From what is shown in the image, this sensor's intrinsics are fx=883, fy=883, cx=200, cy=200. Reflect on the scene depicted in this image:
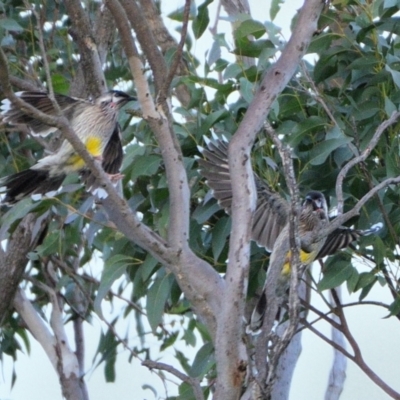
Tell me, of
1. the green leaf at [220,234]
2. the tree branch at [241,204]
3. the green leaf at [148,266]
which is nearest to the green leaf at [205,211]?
the green leaf at [220,234]

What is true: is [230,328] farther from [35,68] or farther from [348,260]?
[35,68]

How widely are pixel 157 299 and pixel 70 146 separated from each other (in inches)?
26.1

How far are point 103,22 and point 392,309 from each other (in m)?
1.43

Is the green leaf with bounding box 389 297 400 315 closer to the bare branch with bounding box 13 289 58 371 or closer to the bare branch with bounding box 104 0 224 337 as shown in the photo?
the bare branch with bounding box 104 0 224 337

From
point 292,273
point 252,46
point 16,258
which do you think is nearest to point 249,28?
point 252,46

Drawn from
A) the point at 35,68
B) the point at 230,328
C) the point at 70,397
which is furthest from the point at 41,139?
the point at 230,328

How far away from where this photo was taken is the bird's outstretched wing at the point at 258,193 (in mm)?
2396

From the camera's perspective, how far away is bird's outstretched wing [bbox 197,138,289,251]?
7.86ft

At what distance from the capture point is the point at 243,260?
1.67 metres

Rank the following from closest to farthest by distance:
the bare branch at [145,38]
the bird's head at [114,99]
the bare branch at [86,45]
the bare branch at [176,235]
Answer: the bare branch at [176,235] → the bare branch at [145,38] → the bare branch at [86,45] → the bird's head at [114,99]

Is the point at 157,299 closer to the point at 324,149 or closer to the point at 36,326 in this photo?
the point at 324,149

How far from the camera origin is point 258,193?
2744mm

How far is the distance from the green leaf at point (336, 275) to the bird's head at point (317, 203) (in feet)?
0.55

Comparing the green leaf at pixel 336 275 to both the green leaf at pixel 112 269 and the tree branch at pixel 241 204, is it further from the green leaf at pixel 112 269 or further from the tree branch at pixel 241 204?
the tree branch at pixel 241 204
